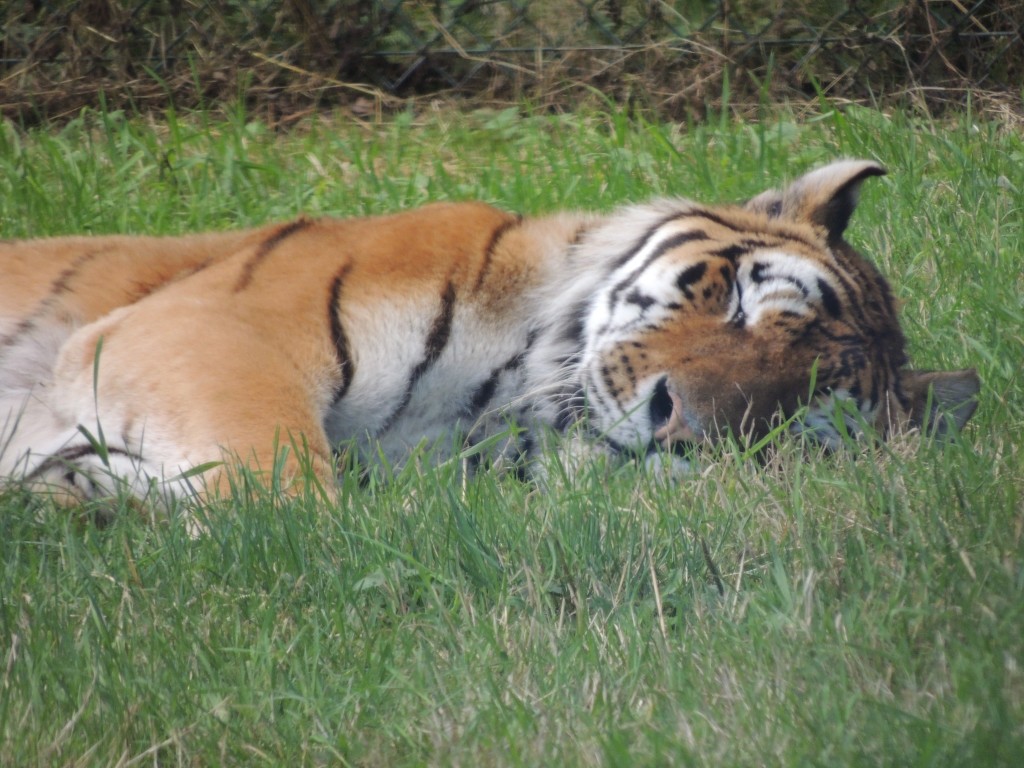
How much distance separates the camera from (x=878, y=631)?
178 cm

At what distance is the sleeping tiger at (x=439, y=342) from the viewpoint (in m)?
2.80

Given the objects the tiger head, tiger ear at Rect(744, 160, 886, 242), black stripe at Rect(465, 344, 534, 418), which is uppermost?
tiger ear at Rect(744, 160, 886, 242)

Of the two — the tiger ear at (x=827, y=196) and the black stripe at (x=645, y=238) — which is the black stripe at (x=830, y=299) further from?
the black stripe at (x=645, y=238)

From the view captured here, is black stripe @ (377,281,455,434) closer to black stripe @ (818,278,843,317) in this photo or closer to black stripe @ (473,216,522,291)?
black stripe @ (473,216,522,291)

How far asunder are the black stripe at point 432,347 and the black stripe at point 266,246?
480 millimetres

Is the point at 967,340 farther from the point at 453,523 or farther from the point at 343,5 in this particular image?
the point at 343,5

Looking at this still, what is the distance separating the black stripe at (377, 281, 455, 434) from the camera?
10.0 feet

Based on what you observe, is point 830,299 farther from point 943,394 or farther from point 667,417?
point 667,417

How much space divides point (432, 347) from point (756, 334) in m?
0.80

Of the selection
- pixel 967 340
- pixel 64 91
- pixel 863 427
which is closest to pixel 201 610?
pixel 863 427

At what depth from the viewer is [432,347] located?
3.07 meters

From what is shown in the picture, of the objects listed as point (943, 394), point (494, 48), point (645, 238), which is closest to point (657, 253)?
point (645, 238)

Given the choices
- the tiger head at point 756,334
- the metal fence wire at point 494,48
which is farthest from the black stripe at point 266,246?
the metal fence wire at point 494,48

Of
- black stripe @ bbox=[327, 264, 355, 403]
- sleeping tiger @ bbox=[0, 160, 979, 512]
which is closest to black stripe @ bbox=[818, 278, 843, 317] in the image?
sleeping tiger @ bbox=[0, 160, 979, 512]
